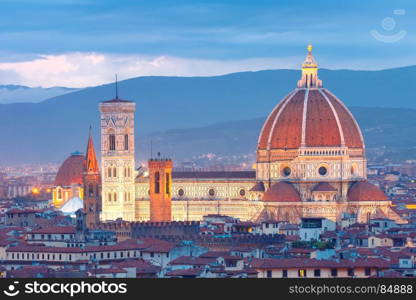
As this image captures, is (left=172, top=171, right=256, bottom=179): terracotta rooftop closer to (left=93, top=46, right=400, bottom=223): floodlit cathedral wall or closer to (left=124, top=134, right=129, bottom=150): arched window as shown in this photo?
(left=93, top=46, right=400, bottom=223): floodlit cathedral wall

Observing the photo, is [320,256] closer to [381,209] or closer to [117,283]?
[117,283]

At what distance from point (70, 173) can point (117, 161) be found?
35.9 m

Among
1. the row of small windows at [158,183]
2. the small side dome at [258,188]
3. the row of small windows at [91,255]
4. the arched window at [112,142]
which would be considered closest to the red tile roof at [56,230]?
the row of small windows at [91,255]

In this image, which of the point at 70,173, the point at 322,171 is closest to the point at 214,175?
the point at 322,171

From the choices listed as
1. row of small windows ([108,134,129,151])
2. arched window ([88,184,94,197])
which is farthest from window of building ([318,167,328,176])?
arched window ([88,184,94,197])

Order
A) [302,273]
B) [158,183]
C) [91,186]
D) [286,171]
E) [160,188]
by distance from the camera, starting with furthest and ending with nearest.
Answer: [158,183] → [160,188] → [286,171] → [91,186] → [302,273]

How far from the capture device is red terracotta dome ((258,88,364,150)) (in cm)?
14300

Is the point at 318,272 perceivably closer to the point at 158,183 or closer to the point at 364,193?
the point at 364,193

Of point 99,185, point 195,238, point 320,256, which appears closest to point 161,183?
point 99,185

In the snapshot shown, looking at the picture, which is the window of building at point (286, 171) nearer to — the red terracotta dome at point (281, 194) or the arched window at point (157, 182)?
the red terracotta dome at point (281, 194)

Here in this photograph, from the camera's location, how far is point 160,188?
474 feet

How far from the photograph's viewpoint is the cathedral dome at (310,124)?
143 meters

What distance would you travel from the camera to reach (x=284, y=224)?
413 feet

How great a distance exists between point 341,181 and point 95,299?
3476 inches
